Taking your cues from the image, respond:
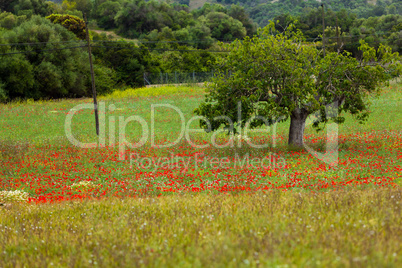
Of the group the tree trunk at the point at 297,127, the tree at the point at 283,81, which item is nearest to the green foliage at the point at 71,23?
the tree at the point at 283,81

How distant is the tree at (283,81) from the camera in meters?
18.2

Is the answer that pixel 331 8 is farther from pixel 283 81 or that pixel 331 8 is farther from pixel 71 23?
pixel 283 81

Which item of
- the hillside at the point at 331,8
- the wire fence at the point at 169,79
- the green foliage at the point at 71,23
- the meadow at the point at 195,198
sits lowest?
the meadow at the point at 195,198

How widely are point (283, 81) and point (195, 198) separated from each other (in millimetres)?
11485

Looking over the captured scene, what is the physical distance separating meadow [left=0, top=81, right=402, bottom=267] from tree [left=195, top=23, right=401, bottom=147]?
2165 millimetres

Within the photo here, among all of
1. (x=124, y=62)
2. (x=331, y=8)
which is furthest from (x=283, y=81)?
(x=331, y=8)

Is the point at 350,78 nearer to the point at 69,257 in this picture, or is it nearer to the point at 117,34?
the point at 69,257

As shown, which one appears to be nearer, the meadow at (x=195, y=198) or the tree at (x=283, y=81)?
the meadow at (x=195, y=198)

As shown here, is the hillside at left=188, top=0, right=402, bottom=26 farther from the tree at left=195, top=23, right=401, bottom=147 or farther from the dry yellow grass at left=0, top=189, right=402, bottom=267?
the dry yellow grass at left=0, top=189, right=402, bottom=267

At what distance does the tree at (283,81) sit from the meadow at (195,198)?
216 centimetres

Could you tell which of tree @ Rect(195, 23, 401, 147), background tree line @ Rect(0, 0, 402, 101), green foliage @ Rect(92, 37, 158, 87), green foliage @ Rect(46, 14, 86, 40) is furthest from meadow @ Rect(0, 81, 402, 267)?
green foliage @ Rect(46, 14, 86, 40)

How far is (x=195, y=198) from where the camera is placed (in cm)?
902

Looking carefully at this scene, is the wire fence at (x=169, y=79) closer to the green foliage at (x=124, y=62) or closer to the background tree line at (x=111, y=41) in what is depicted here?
the background tree line at (x=111, y=41)

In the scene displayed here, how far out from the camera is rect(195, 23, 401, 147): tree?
59.6 ft
